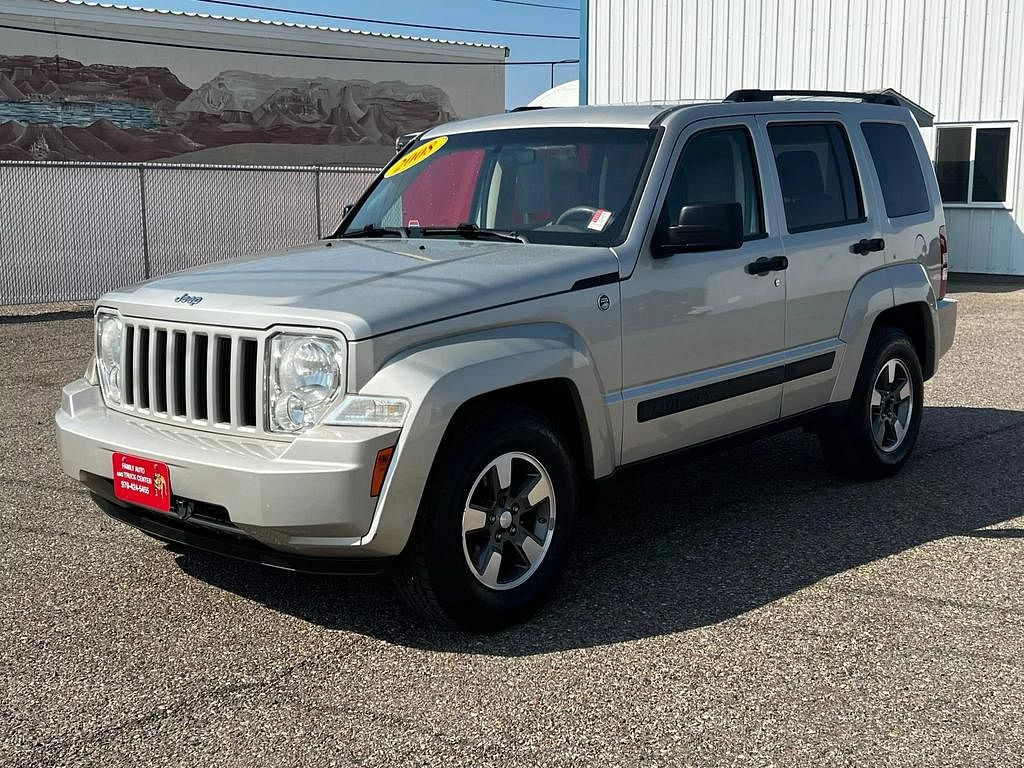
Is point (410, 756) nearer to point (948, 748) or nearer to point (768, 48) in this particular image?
point (948, 748)

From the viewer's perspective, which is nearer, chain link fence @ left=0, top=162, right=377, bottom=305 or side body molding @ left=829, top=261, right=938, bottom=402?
side body molding @ left=829, top=261, right=938, bottom=402

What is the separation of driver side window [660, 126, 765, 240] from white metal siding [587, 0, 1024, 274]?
486 inches

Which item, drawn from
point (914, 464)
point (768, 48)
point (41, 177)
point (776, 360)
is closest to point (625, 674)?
point (776, 360)

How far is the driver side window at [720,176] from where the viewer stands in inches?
203

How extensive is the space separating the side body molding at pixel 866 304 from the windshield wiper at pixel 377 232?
2339 millimetres

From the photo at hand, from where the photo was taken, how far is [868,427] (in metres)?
6.30

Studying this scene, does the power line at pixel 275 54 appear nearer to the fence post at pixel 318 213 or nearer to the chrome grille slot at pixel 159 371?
the fence post at pixel 318 213

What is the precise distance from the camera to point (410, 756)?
11.2 ft

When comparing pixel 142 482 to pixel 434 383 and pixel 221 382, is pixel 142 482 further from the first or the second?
pixel 434 383

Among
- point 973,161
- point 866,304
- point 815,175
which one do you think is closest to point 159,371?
point 815,175

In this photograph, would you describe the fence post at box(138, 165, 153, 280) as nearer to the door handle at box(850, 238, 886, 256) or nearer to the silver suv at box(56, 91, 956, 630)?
the silver suv at box(56, 91, 956, 630)

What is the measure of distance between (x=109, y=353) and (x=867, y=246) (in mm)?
3844

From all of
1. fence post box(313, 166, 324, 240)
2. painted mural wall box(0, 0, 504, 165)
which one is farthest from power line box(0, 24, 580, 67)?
fence post box(313, 166, 324, 240)

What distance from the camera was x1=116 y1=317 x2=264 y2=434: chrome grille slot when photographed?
4.06 metres
